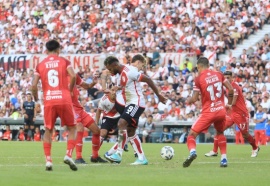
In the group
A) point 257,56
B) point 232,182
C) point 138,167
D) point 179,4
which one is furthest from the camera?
point 179,4

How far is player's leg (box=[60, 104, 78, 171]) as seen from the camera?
15.0m

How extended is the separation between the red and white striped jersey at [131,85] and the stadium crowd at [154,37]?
1557 centimetres

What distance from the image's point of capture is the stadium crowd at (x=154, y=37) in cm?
3494

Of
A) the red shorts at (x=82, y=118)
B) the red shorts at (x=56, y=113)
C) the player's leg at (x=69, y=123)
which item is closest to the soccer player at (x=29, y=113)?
the red shorts at (x=82, y=118)

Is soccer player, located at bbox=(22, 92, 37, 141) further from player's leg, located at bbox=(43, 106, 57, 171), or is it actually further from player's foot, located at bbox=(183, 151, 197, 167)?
player's leg, located at bbox=(43, 106, 57, 171)

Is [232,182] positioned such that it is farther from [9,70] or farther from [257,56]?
[9,70]

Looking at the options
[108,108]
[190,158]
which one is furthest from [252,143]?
[190,158]

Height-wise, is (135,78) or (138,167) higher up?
(135,78)

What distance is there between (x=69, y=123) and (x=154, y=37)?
24625mm

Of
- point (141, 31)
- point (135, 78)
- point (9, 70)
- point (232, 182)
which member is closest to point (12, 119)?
point (9, 70)

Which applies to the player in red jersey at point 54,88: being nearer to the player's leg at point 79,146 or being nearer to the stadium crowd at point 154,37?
the player's leg at point 79,146

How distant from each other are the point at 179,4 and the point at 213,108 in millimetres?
24405

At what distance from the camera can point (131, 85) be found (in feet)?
56.5

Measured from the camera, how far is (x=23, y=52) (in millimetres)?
43156
